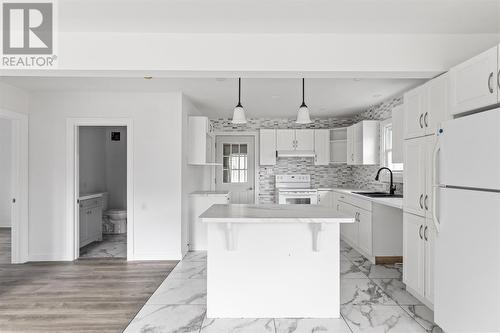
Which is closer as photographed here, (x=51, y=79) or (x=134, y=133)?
(x=51, y=79)

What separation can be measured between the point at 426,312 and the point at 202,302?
79.7 inches

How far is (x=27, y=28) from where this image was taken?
93.7 inches

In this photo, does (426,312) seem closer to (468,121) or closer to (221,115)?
(468,121)

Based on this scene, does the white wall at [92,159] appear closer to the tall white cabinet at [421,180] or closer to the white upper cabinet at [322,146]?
the white upper cabinet at [322,146]

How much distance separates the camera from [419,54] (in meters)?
2.56

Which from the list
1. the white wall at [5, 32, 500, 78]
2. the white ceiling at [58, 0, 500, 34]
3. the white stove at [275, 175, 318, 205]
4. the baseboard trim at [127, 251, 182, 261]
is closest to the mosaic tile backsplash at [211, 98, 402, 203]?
the white stove at [275, 175, 318, 205]

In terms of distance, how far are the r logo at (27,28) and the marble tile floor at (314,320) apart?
7.98 feet

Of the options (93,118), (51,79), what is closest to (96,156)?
(93,118)

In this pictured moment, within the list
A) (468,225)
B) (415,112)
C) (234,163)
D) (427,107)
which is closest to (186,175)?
(234,163)

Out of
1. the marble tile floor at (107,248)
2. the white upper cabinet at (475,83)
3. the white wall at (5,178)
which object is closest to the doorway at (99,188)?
the marble tile floor at (107,248)

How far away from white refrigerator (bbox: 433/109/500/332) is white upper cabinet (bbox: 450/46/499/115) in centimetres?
22

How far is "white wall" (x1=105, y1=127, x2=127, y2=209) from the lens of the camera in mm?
6309

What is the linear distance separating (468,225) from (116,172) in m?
6.08

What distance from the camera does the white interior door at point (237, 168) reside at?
647cm
